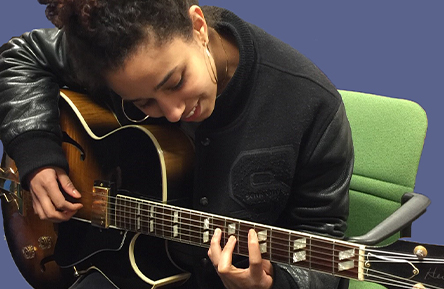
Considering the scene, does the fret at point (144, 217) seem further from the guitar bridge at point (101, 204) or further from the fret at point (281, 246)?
the fret at point (281, 246)

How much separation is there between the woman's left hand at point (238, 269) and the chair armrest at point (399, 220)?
0.60 ft

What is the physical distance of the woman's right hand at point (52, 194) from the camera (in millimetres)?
1474

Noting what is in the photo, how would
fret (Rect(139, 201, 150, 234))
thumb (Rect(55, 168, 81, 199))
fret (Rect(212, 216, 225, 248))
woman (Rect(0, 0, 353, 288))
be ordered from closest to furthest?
woman (Rect(0, 0, 353, 288)) < fret (Rect(212, 216, 225, 248)) < fret (Rect(139, 201, 150, 234)) < thumb (Rect(55, 168, 81, 199))

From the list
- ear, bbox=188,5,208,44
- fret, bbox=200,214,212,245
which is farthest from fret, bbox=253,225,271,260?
ear, bbox=188,5,208,44

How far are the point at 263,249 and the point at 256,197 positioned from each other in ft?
0.51

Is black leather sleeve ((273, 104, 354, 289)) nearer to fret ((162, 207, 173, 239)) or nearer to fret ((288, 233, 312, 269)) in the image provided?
fret ((288, 233, 312, 269))

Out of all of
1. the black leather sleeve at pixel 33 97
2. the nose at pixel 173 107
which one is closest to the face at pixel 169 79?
the nose at pixel 173 107

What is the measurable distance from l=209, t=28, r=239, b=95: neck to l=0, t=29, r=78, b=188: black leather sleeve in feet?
1.38

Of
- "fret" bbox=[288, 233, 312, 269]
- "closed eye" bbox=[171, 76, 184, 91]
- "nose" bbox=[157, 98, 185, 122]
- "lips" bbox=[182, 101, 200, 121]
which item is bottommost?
"fret" bbox=[288, 233, 312, 269]

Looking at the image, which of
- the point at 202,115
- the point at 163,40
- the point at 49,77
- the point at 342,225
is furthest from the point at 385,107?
the point at 49,77

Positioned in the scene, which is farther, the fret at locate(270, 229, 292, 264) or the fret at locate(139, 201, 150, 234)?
the fret at locate(139, 201, 150, 234)

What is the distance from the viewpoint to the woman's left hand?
120 cm

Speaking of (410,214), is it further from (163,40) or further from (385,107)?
(163,40)

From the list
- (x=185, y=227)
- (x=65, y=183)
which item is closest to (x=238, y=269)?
(x=185, y=227)
